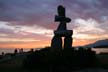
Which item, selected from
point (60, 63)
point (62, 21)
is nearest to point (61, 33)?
point (62, 21)

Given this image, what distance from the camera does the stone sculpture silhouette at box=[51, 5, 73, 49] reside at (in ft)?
93.0

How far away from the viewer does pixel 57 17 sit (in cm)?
2884

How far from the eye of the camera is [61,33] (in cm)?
2833

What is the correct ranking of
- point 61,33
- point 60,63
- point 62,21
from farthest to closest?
point 62,21 < point 61,33 < point 60,63

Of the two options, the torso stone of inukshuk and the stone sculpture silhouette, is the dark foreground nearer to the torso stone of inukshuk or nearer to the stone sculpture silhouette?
the stone sculpture silhouette

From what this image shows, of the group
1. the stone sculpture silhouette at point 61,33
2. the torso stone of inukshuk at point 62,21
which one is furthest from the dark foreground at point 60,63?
the torso stone of inukshuk at point 62,21

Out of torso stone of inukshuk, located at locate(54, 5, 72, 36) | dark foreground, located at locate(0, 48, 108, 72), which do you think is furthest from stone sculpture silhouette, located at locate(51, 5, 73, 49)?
dark foreground, located at locate(0, 48, 108, 72)

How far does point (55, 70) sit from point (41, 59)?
190cm

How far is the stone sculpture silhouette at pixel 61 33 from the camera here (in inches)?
1116

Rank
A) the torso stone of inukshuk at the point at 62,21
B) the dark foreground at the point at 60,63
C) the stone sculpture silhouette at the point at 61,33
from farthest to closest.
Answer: the torso stone of inukshuk at the point at 62,21
the stone sculpture silhouette at the point at 61,33
the dark foreground at the point at 60,63

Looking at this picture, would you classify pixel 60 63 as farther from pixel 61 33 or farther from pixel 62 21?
pixel 62 21

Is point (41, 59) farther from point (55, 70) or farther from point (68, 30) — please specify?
point (68, 30)

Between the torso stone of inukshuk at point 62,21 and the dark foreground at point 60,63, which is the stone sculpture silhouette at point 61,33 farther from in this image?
the dark foreground at point 60,63

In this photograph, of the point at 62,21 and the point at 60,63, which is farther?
the point at 62,21
